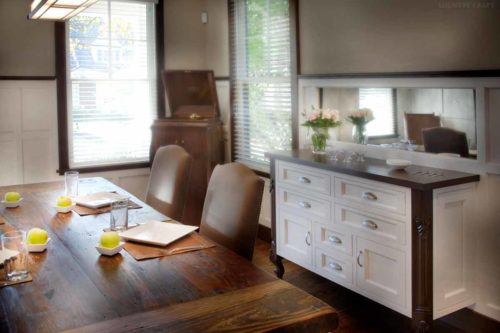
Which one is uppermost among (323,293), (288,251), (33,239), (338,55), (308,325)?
(338,55)

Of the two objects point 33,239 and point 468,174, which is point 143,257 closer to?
point 33,239

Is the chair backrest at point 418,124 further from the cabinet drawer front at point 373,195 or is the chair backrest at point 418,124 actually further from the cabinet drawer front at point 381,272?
the cabinet drawer front at point 381,272

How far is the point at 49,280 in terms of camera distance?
5.80 ft

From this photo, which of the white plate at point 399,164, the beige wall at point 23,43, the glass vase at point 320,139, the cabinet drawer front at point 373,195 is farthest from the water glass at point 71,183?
the beige wall at point 23,43

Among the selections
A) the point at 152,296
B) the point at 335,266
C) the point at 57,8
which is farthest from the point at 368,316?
the point at 57,8

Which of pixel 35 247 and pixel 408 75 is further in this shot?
pixel 408 75

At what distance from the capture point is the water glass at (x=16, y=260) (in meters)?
1.77

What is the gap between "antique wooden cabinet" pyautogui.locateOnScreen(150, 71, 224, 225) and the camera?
15.7ft

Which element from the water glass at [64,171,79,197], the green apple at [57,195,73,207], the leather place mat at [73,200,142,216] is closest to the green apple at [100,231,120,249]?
the leather place mat at [73,200,142,216]

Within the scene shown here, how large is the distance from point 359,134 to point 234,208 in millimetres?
1521

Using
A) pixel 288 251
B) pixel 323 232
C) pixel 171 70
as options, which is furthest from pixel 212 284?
pixel 171 70

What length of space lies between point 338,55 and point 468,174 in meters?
1.30

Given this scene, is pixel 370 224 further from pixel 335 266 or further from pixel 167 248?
pixel 167 248

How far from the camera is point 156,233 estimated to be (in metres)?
2.24
